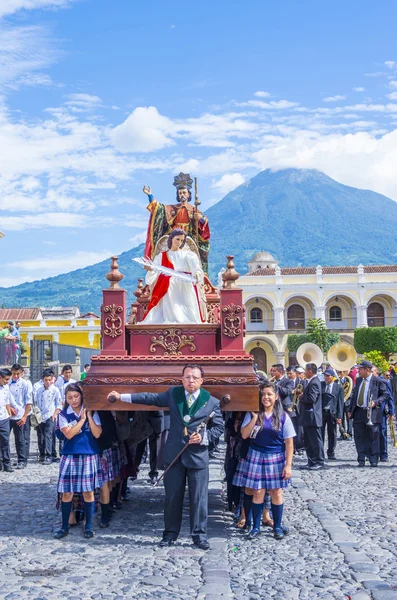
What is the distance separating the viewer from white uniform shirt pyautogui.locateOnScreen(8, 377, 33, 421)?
11688 millimetres

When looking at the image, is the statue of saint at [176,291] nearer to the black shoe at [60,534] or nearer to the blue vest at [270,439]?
the blue vest at [270,439]

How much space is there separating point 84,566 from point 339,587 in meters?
1.97

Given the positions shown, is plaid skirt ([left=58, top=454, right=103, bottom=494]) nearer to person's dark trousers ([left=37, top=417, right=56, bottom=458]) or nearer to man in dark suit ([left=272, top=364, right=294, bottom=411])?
man in dark suit ([left=272, top=364, right=294, bottom=411])

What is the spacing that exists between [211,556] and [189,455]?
86cm

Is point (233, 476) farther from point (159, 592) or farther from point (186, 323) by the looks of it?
point (159, 592)

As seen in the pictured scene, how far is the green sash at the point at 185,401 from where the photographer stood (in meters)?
6.44

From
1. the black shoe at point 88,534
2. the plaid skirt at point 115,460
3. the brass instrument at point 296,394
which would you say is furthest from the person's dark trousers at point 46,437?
the black shoe at point 88,534

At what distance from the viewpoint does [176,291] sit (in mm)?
7891

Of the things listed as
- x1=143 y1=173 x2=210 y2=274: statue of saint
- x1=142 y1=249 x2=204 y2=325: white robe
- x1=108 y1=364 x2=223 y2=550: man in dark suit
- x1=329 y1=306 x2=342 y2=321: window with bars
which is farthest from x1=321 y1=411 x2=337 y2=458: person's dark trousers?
x1=329 y1=306 x2=342 y2=321: window with bars

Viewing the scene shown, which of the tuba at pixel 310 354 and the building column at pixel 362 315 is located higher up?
the building column at pixel 362 315

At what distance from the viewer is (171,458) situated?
644 centimetres

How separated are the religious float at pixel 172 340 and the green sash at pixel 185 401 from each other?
16.3 inches

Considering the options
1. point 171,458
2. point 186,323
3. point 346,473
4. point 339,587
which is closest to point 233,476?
point 171,458

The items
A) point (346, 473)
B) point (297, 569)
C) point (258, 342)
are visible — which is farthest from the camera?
point (258, 342)
